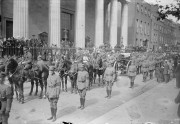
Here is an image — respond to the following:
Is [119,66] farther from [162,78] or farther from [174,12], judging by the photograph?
[174,12]

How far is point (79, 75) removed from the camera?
8.22 meters

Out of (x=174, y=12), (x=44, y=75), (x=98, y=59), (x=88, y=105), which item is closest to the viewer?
(x=174, y=12)

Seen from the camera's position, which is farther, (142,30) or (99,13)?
(142,30)

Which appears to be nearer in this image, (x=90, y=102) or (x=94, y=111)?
(x=94, y=111)

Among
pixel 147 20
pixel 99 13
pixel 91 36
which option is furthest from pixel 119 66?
pixel 147 20

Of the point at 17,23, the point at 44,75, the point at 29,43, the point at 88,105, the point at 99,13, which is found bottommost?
the point at 88,105

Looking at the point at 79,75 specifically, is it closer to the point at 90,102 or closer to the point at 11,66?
the point at 90,102

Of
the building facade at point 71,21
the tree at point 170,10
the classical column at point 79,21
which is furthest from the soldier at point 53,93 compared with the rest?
the classical column at point 79,21

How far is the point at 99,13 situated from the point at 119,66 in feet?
41.0

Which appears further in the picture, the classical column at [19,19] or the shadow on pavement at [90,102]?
the classical column at [19,19]

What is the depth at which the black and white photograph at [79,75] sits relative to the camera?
6508mm

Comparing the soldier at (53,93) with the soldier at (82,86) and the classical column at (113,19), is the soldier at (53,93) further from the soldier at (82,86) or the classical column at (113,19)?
the classical column at (113,19)

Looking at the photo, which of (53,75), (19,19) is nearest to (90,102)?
(53,75)

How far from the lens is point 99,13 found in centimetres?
2903
